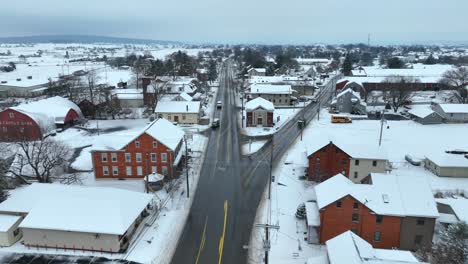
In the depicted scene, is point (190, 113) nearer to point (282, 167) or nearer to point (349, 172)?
point (282, 167)

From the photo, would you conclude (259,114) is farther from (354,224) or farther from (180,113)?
(354,224)

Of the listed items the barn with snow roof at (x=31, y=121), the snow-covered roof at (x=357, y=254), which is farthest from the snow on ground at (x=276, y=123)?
the snow-covered roof at (x=357, y=254)

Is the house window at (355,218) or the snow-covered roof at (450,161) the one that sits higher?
the snow-covered roof at (450,161)

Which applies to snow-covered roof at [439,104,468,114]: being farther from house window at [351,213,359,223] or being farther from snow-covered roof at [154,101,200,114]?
house window at [351,213,359,223]

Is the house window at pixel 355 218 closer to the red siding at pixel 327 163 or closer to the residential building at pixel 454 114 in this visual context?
the red siding at pixel 327 163

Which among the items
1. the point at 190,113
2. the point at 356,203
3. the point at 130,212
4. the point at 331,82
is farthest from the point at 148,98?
the point at 331,82

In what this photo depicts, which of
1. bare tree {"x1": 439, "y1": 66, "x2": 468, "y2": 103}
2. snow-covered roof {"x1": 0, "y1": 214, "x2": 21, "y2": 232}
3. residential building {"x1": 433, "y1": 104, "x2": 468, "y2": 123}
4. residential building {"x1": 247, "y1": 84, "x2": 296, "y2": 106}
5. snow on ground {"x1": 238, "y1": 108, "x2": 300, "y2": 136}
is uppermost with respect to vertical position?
bare tree {"x1": 439, "y1": 66, "x2": 468, "y2": 103}

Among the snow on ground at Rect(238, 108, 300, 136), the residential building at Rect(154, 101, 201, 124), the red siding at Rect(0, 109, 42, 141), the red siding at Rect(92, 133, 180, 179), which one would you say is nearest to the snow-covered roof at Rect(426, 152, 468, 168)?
the snow on ground at Rect(238, 108, 300, 136)
